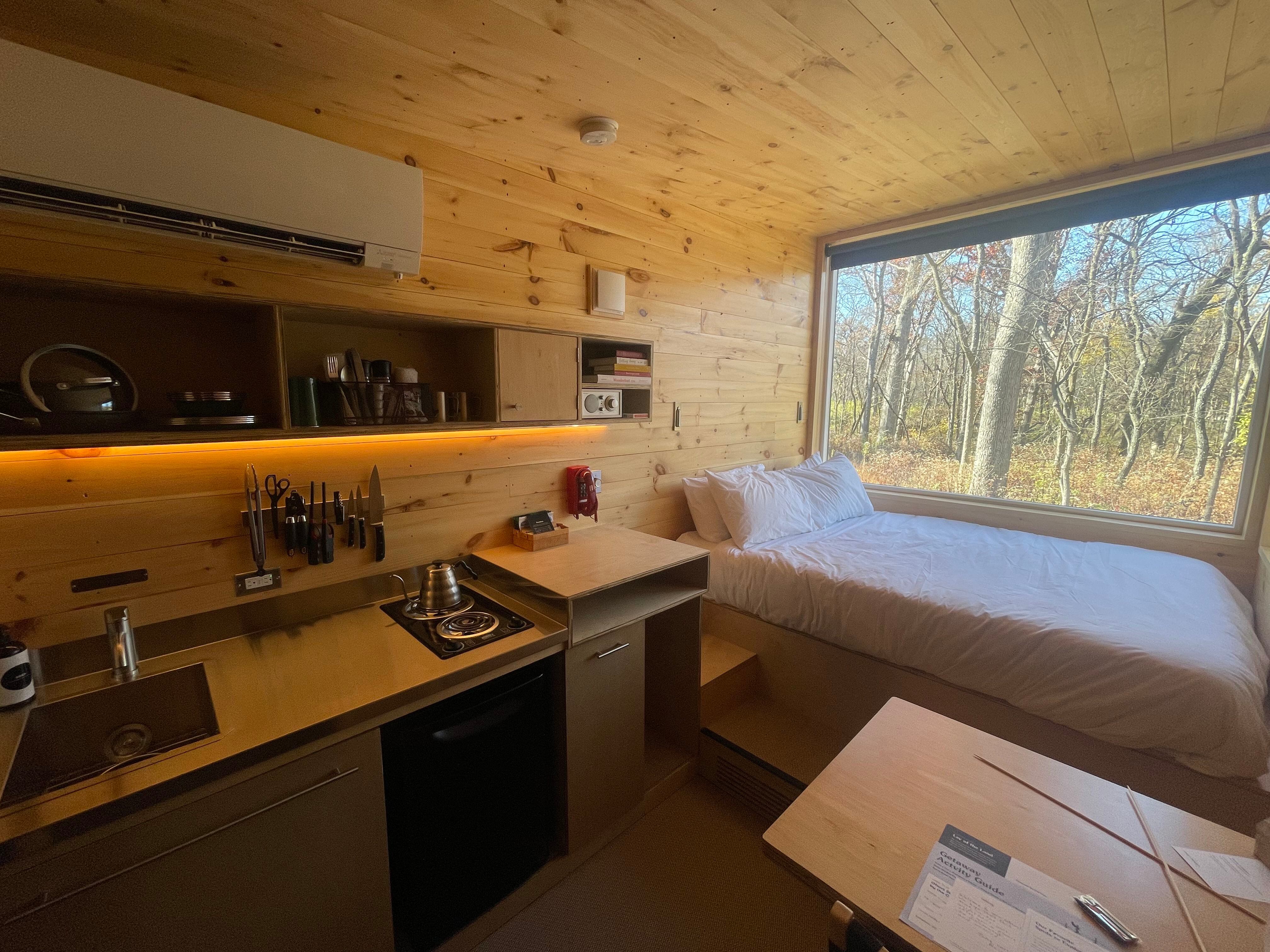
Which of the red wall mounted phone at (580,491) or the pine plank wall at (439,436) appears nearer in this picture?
the pine plank wall at (439,436)

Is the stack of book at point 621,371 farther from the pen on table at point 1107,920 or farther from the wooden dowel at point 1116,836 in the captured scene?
the pen on table at point 1107,920

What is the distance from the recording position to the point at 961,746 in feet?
3.62

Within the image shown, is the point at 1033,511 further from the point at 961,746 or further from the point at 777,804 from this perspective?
the point at 961,746

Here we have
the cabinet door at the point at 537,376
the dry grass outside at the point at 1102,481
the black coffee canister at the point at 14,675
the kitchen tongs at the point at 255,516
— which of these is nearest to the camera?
the black coffee canister at the point at 14,675

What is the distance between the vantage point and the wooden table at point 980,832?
75 cm

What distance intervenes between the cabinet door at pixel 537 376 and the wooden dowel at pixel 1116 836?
1531 millimetres

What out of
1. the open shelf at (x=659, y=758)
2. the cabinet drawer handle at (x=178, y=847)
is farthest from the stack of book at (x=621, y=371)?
the cabinet drawer handle at (x=178, y=847)

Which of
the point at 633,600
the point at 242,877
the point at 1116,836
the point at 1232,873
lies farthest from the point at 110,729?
the point at 1232,873

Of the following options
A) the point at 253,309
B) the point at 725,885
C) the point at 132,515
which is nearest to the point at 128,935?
the point at 132,515

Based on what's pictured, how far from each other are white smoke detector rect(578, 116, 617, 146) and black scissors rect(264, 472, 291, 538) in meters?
1.47

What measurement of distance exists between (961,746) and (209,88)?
7.84 feet

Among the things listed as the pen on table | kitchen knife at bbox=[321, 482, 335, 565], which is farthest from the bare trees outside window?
kitchen knife at bbox=[321, 482, 335, 565]

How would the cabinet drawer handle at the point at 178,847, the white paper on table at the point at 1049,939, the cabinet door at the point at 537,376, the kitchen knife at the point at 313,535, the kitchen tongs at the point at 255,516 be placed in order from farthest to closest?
the cabinet door at the point at 537,376
the kitchen knife at the point at 313,535
the kitchen tongs at the point at 255,516
the cabinet drawer handle at the point at 178,847
the white paper on table at the point at 1049,939

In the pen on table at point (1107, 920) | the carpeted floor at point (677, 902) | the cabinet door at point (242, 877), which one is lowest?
the carpeted floor at point (677, 902)
